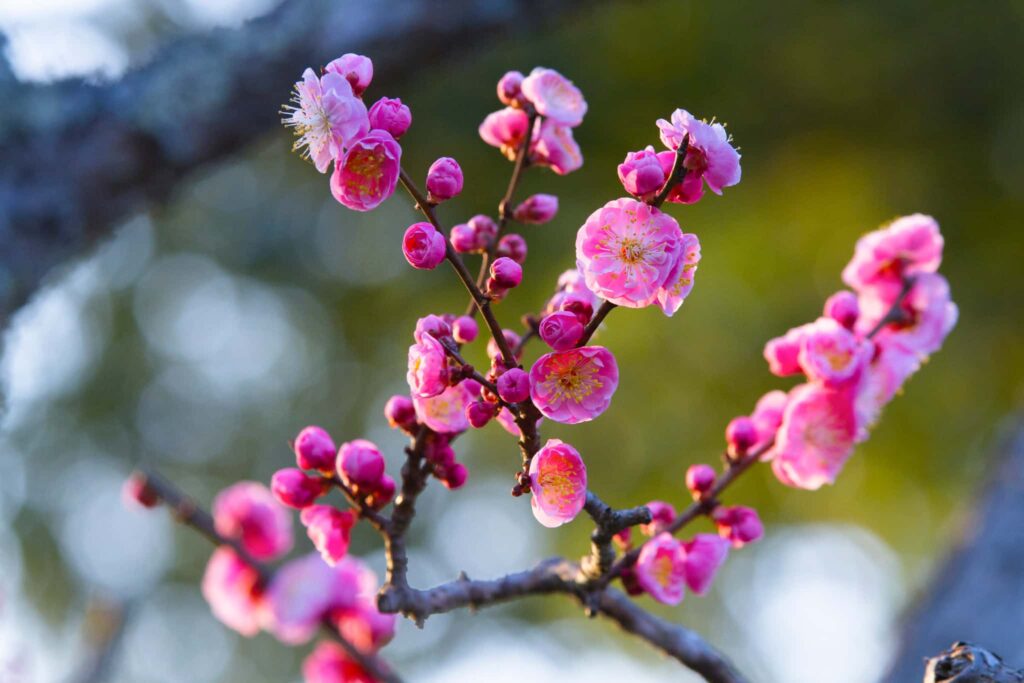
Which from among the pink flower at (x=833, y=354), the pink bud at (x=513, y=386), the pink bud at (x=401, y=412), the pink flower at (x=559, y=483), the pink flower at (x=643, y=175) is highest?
the pink flower at (x=643, y=175)

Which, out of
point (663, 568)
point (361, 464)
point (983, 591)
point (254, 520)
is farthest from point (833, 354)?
point (983, 591)

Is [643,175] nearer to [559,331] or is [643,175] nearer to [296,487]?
[559,331]

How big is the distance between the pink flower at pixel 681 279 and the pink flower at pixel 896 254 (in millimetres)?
→ 213

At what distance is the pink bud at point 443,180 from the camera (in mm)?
360

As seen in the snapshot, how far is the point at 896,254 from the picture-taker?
0.54 meters

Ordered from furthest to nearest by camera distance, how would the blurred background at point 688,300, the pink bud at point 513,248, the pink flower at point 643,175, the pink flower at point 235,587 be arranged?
the blurred background at point 688,300
the pink flower at point 235,587
the pink bud at point 513,248
the pink flower at point 643,175

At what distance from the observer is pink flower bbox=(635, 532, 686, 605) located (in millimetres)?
434

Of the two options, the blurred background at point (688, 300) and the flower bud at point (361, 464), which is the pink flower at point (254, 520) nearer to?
the flower bud at point (361, 464)

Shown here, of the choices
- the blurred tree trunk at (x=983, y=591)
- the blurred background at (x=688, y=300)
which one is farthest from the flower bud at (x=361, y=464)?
the blurred background at (x=688, y=300)

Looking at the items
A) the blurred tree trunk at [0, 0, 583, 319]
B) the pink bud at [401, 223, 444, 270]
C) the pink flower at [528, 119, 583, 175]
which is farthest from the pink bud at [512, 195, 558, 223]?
the blurred tree trunk at [0, 0, 583, 319]

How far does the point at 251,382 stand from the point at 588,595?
2622mm

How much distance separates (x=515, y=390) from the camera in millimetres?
325

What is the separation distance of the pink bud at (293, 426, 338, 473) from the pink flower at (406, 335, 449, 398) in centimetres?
9

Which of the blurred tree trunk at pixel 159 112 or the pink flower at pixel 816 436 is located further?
the blurred tree trunk at pixel 159 112
